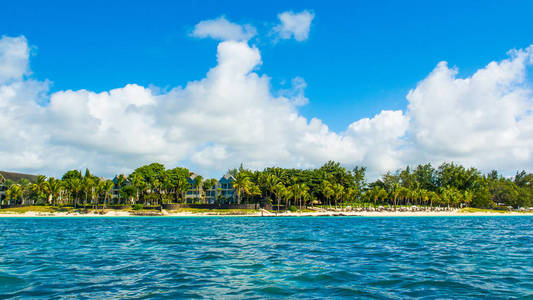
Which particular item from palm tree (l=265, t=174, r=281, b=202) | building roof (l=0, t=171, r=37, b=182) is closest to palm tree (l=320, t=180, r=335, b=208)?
palm tree (l=265, t=174, r=281, b=202)

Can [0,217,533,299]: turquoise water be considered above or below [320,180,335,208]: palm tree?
below

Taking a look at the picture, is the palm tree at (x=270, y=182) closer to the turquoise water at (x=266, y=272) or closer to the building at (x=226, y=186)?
the building at (x=226, y=186)

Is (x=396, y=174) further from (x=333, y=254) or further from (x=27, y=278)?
(x=27, y=278)

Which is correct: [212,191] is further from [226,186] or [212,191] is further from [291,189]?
[291,189]

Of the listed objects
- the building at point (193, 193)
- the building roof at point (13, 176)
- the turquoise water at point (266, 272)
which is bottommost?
the turquoise water at point (266, 272)

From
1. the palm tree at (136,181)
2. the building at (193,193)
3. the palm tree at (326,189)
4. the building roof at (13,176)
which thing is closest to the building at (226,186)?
the building at (193,193)

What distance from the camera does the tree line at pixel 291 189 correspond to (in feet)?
377

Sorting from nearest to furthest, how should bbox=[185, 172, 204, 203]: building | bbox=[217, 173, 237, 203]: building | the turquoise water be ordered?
the turquoise water → bbox=[217, 173, 237, 203]: building → bbox=[185, 172, 204, 203]: building

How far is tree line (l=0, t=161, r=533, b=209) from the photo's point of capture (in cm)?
11481

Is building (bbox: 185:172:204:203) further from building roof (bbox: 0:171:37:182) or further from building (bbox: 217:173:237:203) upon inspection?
building roof (bbox: 0:171:37:182)

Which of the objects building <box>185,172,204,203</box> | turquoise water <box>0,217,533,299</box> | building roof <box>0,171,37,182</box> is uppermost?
building roof <box>0,171,37,182</box>

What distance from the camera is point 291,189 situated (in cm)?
Result: 11831

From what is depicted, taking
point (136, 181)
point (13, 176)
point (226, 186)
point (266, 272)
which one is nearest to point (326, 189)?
point (226, 186)

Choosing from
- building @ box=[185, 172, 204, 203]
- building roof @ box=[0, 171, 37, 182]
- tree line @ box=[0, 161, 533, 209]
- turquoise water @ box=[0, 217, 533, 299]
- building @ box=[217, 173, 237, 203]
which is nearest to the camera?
turquoise water @ box=[0, 217, 533, 299]
